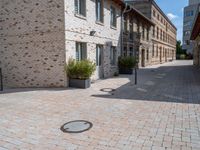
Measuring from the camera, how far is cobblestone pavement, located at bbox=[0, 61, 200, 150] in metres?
3.75

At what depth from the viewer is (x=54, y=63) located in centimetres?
941

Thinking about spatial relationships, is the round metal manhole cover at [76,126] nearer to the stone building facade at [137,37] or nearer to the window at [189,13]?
the stone building facade at [137,37]

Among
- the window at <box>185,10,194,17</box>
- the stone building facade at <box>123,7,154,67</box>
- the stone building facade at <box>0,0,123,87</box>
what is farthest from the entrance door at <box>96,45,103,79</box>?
the window at <box>185,10,194,17</box>

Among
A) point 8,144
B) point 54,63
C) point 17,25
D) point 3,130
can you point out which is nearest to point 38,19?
point 17,25

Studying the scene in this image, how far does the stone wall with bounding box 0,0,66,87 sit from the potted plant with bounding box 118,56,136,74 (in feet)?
23.4

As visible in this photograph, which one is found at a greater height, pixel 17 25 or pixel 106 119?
pixel 17 25

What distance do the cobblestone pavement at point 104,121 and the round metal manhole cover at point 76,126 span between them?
14 cm

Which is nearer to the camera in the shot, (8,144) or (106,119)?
(8,144)

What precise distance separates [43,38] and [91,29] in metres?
3.06

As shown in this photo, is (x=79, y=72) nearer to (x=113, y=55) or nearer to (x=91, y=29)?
(x=91, y=29)

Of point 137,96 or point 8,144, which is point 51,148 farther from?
point 137,96

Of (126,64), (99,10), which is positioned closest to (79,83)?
(99,10)

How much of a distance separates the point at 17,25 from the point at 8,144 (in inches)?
303

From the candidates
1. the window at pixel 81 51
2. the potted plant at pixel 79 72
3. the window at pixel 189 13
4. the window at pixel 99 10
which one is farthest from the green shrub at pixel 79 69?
the window at pixel 189 13
